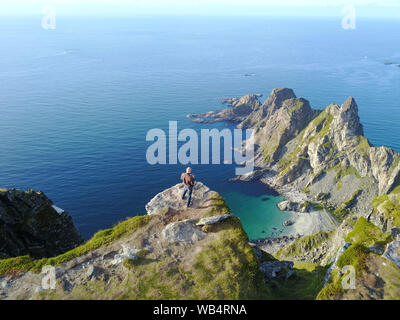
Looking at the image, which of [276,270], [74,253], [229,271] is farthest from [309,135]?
[74,253]

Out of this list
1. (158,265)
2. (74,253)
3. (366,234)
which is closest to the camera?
(158,265)

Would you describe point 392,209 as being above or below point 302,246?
above

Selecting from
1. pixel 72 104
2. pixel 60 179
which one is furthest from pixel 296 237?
pixel 72 104

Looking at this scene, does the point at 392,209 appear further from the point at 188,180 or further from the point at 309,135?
the point at 309,135

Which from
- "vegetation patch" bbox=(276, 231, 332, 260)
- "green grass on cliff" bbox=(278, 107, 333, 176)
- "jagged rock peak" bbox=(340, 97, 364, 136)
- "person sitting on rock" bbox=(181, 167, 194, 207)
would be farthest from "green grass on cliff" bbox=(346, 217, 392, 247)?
"jagged rock peak" bbox=(340, 97, 364, 136)

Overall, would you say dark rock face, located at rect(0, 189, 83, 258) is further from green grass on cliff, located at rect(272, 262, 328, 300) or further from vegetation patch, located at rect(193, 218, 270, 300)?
green grass on cliff, located at rect(272, 262, 328, 300)
